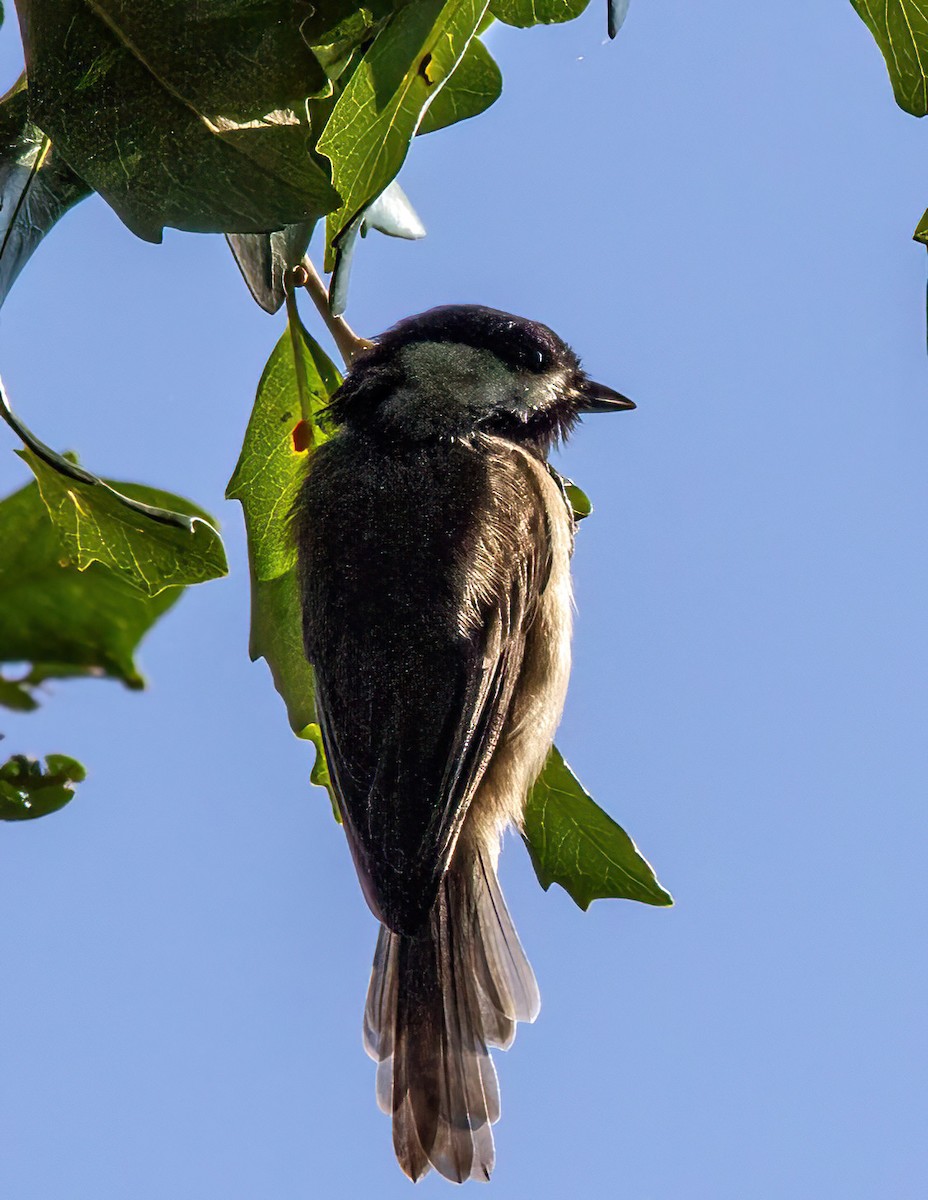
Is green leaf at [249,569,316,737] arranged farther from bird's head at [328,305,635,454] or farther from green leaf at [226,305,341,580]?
bird's head at [328,305,635,454]

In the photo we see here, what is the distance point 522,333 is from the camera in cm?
304

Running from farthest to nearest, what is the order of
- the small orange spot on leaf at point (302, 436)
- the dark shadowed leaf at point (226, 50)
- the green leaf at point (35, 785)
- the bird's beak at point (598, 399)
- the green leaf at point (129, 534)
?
the bird's beak at point (598, 399)
the small orange spot on leaf at point (302, 436)
the green leaf at point (35, 785)
the green leaf at point (129, 534)
the dark shadowed leaf at point (226, 50)

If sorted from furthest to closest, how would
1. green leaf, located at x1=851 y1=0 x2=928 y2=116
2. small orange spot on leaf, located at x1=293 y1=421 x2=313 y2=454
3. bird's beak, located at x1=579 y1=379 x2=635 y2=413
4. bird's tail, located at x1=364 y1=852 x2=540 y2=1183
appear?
bird's beak, located at x1=579 y1=379 x2=635 y2=413, small orange spot on leaf, located at x1=293 y1=421 x2=313 y2=454, bird's tail, located at x1=364 y1=852 x2=540 y2=1183, green leaf, located at x1=851 y1=0 x2=928 y2=116

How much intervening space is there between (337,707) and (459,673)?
24 cm

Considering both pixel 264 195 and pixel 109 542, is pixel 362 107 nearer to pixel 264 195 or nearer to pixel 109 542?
pixel 264 195

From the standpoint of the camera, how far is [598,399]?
3.13 metres

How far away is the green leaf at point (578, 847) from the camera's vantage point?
2.68m

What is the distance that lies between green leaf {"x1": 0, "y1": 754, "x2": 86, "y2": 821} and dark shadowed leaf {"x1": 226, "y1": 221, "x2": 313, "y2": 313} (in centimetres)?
84

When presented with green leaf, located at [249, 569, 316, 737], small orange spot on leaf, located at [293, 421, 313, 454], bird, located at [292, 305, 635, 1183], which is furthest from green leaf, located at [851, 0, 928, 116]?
green leaf, located at [249, 569, 316, 737]

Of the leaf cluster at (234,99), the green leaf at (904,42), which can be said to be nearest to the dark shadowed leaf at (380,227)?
the leaf cluster at (234,99)

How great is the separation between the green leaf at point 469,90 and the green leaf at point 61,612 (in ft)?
2.59

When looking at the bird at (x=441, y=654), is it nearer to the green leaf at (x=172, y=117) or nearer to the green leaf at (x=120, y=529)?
the green leaf at (x=120, y=529)

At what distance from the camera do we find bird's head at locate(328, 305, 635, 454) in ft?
9.16

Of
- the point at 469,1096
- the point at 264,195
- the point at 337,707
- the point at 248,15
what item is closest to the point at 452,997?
the point at 469,1096
